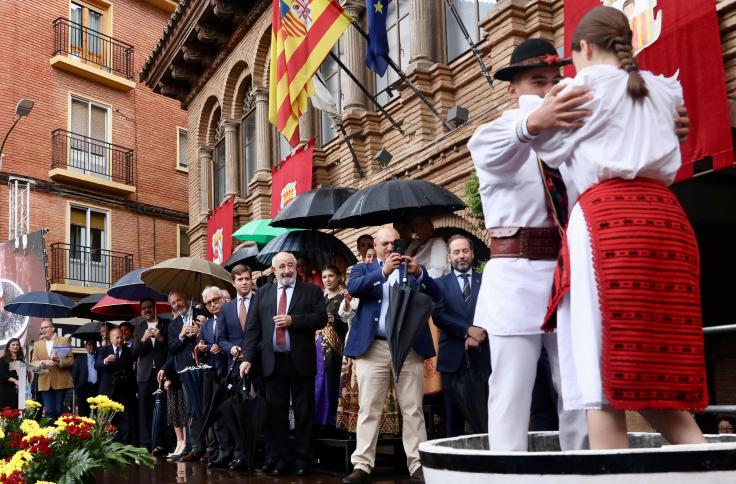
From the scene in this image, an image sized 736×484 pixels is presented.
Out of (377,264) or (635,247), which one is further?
(377,264)

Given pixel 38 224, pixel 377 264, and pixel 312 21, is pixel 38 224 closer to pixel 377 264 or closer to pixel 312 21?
pixel 312 21

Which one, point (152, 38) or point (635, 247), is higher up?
point (152, 38)

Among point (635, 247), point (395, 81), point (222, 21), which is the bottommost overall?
point (635, 247)

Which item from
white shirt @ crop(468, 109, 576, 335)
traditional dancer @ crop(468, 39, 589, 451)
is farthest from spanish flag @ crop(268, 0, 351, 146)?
white shirt @ crop(468, 109, 576, 335)

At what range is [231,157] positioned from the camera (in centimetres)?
2189

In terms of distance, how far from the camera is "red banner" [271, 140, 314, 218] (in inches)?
637

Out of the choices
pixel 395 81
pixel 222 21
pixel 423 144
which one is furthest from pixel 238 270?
pixel 222 21

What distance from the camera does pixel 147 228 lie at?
32.8 metres

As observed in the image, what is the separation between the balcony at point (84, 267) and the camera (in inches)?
1155

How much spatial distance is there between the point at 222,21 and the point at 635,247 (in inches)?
785

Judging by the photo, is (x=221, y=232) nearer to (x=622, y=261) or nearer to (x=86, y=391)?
(x=86, y=391)

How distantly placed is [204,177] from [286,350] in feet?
54.2

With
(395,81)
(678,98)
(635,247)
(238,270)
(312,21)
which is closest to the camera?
(635,247)

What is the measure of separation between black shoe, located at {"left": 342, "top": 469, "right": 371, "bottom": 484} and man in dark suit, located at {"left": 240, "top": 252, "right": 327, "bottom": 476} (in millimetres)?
1410
